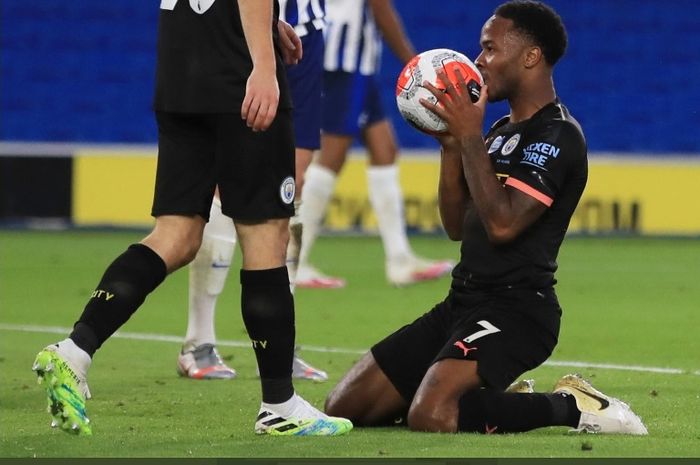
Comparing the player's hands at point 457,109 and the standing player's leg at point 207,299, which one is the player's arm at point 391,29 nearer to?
the standing player's leg at point 207,299

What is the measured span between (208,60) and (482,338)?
1.21 m

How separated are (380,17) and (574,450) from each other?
572 cm

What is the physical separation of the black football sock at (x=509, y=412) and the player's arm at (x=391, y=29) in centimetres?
493

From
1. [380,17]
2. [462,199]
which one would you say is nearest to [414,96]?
[462,199]

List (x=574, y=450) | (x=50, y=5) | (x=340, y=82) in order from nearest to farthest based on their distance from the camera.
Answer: (x=574, y=450) → (x=340, y=82) → (x=50, y=5)

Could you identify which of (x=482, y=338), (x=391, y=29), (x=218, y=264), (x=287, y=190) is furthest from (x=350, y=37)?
(x=287, y=190)

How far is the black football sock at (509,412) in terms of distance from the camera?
15.3 ft

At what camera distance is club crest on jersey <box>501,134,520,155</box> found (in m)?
5.07

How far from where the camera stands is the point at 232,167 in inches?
178

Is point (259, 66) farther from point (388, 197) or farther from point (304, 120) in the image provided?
point (388, 197)

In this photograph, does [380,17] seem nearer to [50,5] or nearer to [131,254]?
[131,254]

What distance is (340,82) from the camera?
1026 cm

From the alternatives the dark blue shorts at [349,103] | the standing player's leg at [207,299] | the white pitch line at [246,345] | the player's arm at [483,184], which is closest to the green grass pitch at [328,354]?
the white pitch line at [246,345]

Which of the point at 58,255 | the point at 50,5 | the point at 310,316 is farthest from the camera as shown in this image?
the point at 50,5
